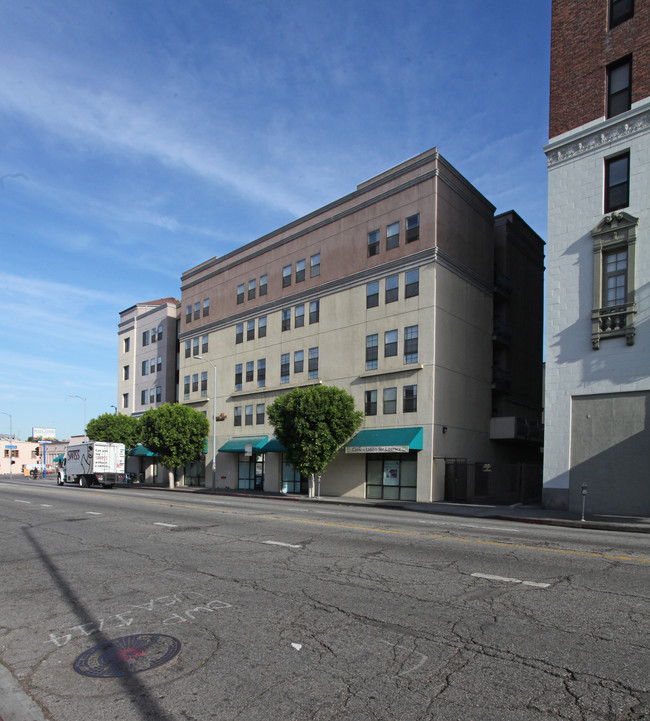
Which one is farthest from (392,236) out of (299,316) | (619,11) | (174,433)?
(174,433)

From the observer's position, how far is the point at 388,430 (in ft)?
101

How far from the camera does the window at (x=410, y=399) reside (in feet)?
98.4

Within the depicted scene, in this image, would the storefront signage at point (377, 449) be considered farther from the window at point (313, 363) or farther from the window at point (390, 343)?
the window at point (313, 363)

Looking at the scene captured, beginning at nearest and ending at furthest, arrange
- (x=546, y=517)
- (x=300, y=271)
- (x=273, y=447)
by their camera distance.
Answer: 1. (x=546, y=517)
2. (x=273, y=447)
3. (x=300, y=271)

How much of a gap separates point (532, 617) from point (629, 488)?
17.2m

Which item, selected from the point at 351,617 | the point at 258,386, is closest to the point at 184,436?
the point at 258,386

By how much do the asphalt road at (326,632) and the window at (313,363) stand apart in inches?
948

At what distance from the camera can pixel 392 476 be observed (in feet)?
102

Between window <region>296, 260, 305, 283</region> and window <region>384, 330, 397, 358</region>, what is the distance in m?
8.65

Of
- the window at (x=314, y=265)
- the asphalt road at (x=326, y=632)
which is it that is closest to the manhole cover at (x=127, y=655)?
the asphalt road at (x=326, y=632)

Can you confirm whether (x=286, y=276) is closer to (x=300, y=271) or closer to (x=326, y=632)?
(x=300, y=271)

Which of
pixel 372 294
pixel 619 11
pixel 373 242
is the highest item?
pixel 619 11

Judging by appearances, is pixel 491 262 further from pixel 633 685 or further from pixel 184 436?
pixel 633 685

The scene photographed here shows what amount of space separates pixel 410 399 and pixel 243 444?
14.3m
